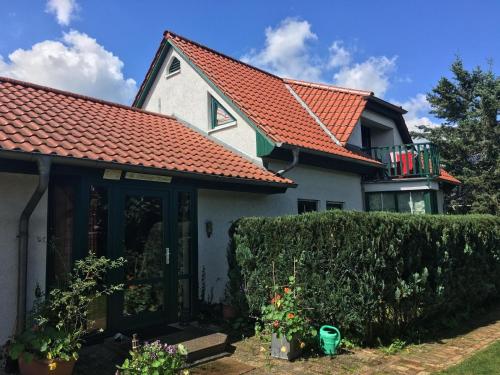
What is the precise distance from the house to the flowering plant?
7.16 feet

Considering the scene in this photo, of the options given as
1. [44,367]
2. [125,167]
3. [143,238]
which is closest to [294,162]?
[143,238]

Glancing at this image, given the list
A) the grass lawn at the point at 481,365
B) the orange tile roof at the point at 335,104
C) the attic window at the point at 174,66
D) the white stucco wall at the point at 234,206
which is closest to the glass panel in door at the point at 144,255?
the white stucco wall at the point at 234,206

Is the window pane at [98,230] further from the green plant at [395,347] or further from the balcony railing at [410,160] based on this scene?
the balcony railing at [410,160]

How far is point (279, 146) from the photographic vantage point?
9.41m

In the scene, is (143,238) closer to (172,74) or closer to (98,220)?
(98,220)

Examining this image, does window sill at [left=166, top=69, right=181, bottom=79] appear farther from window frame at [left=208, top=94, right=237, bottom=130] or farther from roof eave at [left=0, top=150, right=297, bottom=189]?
roof eave at [left=0, top=150, right=297, bottom=189]

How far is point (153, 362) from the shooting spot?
4289 millimetres

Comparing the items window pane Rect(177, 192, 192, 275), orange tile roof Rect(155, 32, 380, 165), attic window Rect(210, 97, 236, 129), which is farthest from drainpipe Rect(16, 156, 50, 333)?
attic window Rect(210, 97, 236, 129)

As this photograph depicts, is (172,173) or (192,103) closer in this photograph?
(172,173)

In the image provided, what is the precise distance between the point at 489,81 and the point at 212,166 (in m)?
26.3

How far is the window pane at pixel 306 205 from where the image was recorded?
11.0 metres

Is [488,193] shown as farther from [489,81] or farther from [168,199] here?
[168,199]

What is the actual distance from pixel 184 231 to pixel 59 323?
3149mm

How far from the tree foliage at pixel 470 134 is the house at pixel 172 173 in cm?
1379
